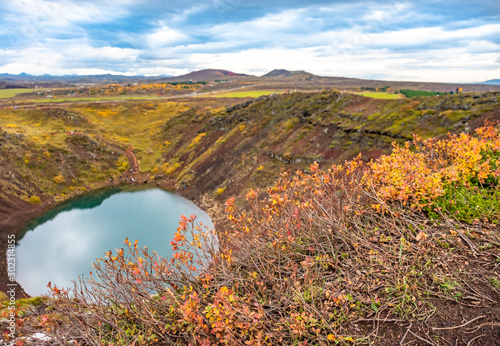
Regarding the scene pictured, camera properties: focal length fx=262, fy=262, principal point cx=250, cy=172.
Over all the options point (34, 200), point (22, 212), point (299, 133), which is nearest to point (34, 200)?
point (34, 200)

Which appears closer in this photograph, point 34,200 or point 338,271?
point 338,271

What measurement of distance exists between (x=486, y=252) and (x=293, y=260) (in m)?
4.57

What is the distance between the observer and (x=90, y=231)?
142ft

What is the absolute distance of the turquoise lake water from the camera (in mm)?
32750

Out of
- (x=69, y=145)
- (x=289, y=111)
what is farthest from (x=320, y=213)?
(x=69, y=145)

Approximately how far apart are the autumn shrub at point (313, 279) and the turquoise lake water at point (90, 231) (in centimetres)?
2104

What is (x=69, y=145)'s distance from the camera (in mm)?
73688

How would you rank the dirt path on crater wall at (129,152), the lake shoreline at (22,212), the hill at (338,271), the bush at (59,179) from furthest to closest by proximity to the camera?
the dirt path on crater wall at (129,152), the bush at (59,179), the lake shoreline at (22,212), the hill at (338,271)

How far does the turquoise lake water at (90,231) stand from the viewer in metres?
32.8

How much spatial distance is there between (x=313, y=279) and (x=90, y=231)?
4673cm

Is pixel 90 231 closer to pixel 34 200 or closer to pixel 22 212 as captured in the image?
pixel 22 212

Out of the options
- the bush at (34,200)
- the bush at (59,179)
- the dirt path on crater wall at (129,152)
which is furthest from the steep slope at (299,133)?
the bush at (34,200)

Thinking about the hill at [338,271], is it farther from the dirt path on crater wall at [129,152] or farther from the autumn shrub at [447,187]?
the dirt path on crater wall at [129,152]

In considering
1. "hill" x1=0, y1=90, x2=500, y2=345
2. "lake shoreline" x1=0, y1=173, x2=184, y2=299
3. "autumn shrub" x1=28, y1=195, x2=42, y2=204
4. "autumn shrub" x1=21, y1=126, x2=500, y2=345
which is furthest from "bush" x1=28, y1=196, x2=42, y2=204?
"autumn shrub" x1=21, y1=126, x2=500, y2=345
